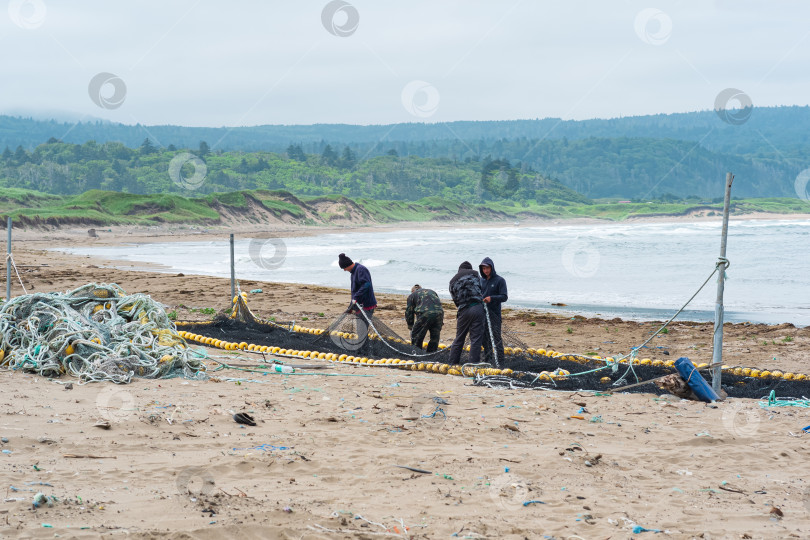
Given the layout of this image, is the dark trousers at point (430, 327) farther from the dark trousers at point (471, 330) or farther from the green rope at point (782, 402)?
the green rope at point (782, 402)

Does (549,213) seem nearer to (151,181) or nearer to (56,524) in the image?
(151,181)

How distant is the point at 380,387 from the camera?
25.2 ft

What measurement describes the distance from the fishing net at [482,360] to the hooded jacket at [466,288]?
66cm

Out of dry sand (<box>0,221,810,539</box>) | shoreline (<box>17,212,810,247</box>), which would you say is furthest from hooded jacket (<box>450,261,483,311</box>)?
shoreline (<box>17,212,810,247</box>)

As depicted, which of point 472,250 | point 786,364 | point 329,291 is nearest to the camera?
point 786,364

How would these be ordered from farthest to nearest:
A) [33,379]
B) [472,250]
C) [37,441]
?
[472,250], [33,379], [37,441]

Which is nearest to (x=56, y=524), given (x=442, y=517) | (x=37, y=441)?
(x=37, y=441)

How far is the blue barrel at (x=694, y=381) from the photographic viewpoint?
7.22 metres

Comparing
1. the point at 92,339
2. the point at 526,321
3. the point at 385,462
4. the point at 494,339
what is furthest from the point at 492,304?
the point at 526,321

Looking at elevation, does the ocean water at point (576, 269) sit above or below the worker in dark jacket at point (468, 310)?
below

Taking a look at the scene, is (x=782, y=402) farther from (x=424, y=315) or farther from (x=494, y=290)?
(x=424, y=315)

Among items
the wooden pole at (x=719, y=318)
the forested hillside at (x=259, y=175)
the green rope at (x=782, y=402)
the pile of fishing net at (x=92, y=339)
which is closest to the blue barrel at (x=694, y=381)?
the wooden pole at (x=719, y=318)

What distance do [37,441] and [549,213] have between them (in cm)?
10392

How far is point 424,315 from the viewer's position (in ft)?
33.0
